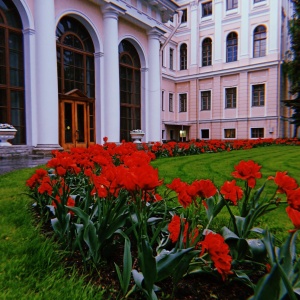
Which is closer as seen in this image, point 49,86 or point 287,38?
point 49,86

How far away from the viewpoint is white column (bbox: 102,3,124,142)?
524 inches

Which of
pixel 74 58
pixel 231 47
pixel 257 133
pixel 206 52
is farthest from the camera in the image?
pixel 206 52

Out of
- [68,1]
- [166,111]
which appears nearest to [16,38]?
[68,1]

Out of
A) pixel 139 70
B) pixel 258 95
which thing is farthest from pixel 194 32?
pixel 139 70

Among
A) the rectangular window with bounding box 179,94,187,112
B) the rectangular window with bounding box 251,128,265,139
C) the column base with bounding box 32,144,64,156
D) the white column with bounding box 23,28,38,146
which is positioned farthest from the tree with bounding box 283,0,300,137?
the white column with bounding box 23,28,38,146

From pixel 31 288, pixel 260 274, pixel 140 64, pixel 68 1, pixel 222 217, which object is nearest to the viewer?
pixel 31 288

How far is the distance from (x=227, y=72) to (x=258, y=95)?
3.34 meters

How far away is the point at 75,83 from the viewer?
43.4 ft

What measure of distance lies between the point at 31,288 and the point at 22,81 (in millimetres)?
10895

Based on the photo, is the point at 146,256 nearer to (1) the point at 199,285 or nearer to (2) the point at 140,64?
(1) the point at 199,285

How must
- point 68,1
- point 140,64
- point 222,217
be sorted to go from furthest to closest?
1. point 140,64
2. point 68,1
3. point 222,217

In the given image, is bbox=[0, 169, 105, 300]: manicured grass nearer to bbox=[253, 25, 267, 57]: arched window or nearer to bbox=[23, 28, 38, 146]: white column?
bbox=[23, 28, 38, 146]: white column

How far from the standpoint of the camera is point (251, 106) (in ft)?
77.0

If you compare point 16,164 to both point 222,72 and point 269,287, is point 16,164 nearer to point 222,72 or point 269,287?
point 269,287
